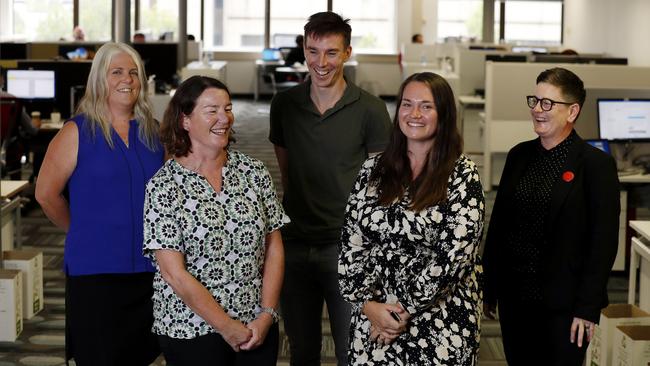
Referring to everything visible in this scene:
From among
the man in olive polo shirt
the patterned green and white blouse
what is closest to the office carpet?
the man in olive polo shirt

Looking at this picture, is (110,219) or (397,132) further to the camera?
(110,219)

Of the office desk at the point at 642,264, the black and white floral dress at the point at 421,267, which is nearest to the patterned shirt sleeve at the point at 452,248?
the black and white floral dress at the point at 421,267

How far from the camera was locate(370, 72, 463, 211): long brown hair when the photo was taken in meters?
2.48

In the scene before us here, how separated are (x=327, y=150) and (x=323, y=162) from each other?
0.04 meters

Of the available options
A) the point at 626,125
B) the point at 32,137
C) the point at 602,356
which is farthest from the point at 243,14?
the point at 602,356

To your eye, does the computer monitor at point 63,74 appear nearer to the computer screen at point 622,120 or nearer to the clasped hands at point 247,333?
the computer screen at point 622,120

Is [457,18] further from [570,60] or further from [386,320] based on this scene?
[386,320]

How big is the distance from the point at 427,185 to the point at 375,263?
25 centimetres

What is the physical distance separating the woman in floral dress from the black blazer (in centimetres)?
41

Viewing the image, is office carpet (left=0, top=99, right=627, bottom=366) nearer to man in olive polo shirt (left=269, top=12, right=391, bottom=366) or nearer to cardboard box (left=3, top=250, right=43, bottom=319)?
cardboard box (left=3, top=250, right=43, bottom=319)

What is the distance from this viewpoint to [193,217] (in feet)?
8.23

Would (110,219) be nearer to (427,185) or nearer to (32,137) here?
(427,185)

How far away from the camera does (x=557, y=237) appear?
9.55ft

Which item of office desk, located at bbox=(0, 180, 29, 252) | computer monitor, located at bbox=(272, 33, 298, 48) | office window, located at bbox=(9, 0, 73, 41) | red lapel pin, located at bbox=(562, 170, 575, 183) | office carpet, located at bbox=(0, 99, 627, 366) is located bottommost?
office carpet, located at bbox=(0, 99, 627, 366)
